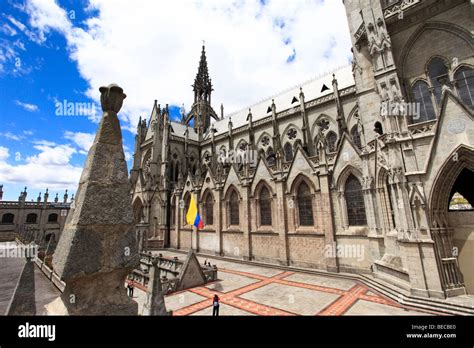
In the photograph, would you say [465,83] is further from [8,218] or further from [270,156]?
[8,218]

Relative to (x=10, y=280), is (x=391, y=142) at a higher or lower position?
higher

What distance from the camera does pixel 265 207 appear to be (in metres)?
20.2

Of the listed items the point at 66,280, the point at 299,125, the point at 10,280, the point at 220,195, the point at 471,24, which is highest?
the point at 299,125

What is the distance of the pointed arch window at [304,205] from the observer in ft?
56.6

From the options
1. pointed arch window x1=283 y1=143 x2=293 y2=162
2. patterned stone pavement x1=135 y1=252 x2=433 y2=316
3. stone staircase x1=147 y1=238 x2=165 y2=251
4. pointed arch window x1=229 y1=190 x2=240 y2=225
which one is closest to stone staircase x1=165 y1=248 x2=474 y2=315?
patterned stone pavement x1=135 y1=252 x2=433 y2=316

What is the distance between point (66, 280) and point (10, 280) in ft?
51.4

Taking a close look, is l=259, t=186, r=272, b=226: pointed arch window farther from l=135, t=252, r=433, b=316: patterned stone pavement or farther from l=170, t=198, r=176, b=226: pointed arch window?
l=170, t=198, r=176, b=226: pointed arch window

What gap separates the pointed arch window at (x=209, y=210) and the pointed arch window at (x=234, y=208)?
10.3 feet

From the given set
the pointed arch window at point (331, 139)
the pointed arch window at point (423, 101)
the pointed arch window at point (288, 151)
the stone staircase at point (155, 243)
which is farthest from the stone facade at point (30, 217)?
the pointed arch window at point (423, 101)

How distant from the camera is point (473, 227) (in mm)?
9719

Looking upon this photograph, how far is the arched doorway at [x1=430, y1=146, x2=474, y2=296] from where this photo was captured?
30.2 feet
